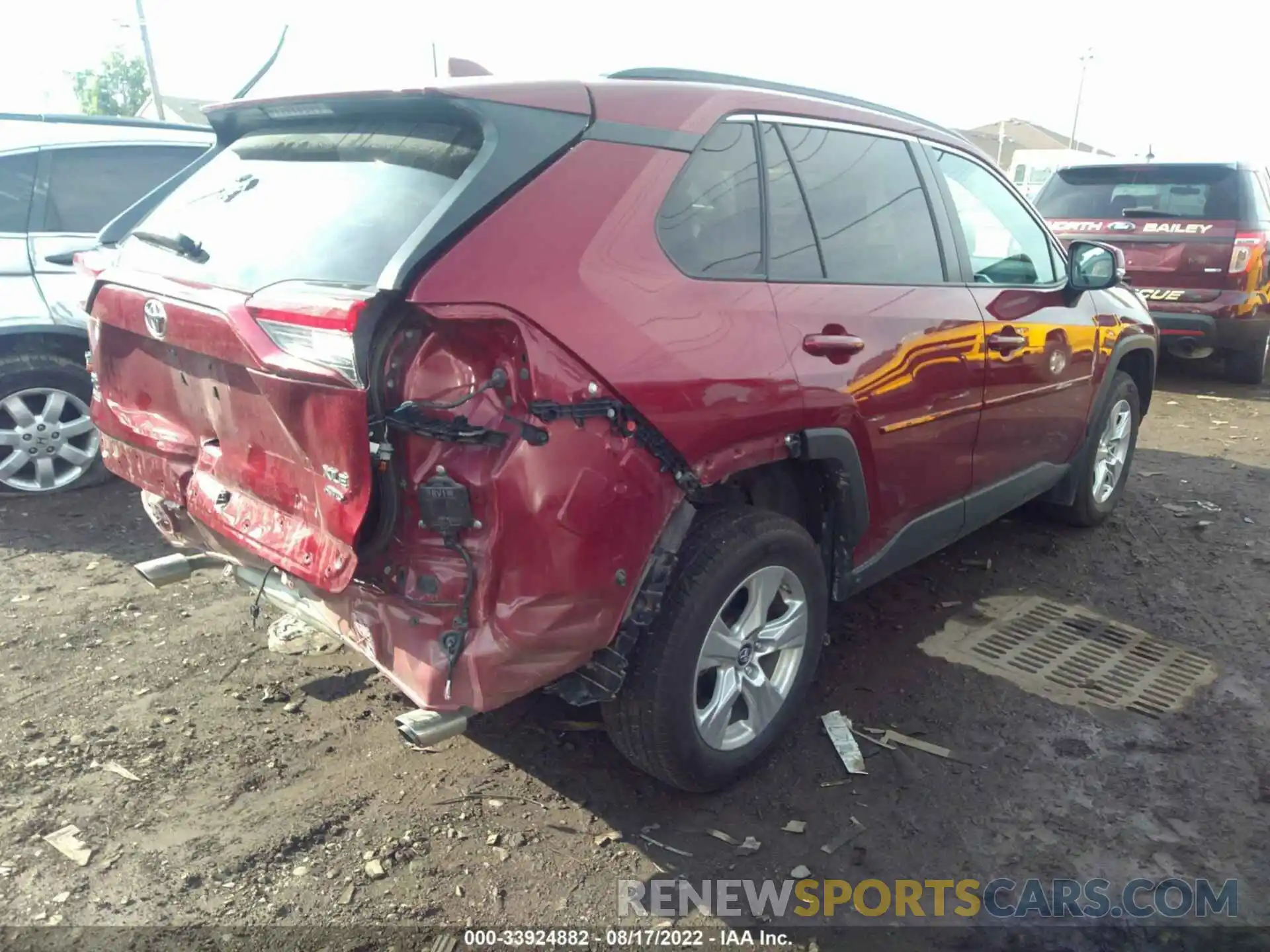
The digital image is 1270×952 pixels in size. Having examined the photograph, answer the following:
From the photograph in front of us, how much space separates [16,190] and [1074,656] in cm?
585

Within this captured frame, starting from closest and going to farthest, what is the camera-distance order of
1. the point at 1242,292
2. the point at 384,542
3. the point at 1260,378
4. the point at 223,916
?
the point at 384,542
the point at 223,916
the point at 1242,292
the point at 1260,378

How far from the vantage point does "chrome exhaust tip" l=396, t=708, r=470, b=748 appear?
2.17m

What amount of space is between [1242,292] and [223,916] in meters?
8.84

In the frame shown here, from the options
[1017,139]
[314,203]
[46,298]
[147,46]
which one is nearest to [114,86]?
[147,46]

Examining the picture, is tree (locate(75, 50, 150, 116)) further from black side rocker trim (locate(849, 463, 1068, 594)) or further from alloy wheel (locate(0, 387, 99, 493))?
black side rocker trim (locate(849, 463, 1068, 594))

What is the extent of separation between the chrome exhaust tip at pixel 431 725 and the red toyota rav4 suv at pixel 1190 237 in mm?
7792

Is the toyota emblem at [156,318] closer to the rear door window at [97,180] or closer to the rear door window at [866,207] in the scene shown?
the rear door window at [866,207]

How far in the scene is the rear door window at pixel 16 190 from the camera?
503cm

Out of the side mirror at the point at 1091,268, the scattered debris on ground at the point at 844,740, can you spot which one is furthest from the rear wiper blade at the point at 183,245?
the side mirror at the point at 1091,268

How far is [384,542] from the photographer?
2170 mm

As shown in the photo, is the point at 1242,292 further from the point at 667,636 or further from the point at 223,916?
the point at 223,916

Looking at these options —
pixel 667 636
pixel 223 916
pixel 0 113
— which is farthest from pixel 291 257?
pixel 0 113

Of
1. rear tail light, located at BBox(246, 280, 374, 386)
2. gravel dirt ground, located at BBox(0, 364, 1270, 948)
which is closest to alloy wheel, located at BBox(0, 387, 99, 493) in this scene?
gravel dirt ground, located at BBox(0, 364, 1270, 948)

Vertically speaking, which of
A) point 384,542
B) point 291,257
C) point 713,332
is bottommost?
point 384,542
